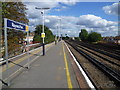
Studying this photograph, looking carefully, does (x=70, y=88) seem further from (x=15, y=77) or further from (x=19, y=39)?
(x=19, y=39)

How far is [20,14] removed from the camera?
15703 millimetres

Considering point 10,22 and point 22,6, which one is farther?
point 22,6

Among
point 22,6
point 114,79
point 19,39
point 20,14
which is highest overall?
point 22,6

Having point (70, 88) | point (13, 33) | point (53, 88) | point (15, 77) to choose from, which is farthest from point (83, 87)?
point (13, 33)

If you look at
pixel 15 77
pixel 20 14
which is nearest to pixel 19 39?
pixel 20 14

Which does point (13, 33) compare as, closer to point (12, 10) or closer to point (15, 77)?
point (12, 10)

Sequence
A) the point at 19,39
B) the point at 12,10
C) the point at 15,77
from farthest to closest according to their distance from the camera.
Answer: the point at 19,39
the point at 12,10
the point at 15,77

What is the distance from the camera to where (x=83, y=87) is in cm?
556

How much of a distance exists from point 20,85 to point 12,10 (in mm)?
11146

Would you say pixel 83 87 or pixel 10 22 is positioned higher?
pixel 10 22

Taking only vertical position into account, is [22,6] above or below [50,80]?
above

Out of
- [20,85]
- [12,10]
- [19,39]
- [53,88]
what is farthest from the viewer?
[19,39]

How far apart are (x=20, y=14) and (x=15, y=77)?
34.1 feet

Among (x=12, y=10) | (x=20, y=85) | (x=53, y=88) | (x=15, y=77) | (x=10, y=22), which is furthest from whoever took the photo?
(x=12, y=10)
